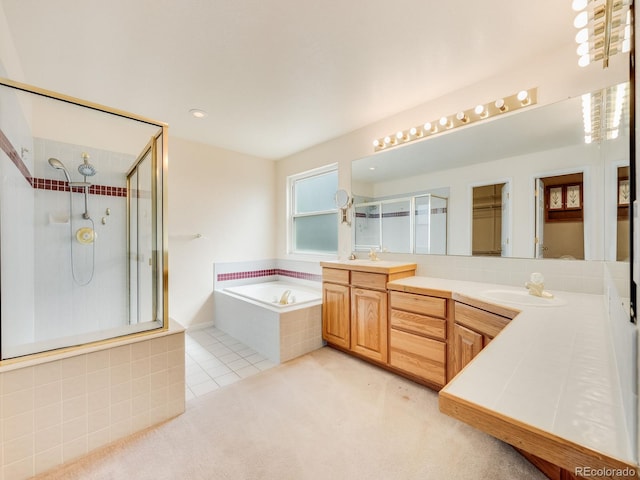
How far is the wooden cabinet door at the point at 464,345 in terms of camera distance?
1.67 metres

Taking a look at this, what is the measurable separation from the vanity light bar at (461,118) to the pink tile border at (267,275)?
1.83 metres

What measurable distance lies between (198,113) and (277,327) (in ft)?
7.29

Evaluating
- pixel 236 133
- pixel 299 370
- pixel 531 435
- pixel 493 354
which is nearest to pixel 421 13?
pixel 493 354

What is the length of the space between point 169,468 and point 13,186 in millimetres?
1903

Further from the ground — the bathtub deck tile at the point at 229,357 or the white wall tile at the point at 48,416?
the white wall tile at the point at 48,416

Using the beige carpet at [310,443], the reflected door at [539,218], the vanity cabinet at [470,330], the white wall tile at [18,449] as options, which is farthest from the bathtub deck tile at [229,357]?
the reflected door at [539,218]

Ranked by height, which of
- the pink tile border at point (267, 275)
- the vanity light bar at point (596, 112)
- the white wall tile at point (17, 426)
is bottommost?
the white wall tile at point (17, 426)

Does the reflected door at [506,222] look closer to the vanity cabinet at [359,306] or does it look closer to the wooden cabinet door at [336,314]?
the vanity cabinet at [359,306]

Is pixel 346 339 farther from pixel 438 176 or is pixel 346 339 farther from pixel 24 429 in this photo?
pixel 24 429

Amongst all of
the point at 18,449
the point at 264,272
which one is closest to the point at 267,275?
the point at 264,272

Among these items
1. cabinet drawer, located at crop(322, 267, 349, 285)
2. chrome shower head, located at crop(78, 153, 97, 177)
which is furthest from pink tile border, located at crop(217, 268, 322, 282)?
chrome shower head, located at crop(78, 153, 97, 177)

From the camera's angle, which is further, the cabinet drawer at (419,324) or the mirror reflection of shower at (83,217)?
the mirror reflection of shower at (83,217)

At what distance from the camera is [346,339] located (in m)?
2.65

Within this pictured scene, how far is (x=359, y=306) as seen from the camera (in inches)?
99.8
